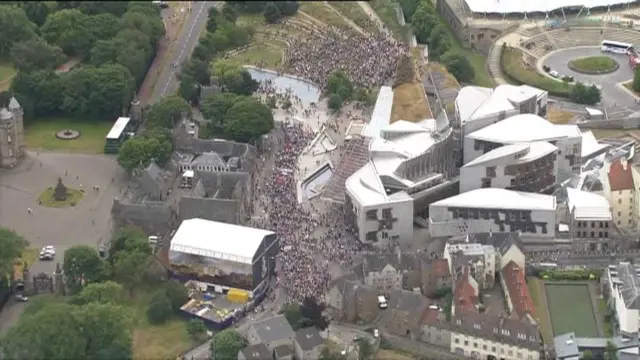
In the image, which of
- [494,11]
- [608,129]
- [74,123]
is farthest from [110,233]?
[494,11]

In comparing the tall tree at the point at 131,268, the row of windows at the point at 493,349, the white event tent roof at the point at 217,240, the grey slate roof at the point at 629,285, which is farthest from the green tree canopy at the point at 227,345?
the grey slate roof at the point at 629,285

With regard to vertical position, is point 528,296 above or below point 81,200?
below

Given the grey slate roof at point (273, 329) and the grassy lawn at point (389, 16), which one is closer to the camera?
the grey slate roof at point (273, 329)

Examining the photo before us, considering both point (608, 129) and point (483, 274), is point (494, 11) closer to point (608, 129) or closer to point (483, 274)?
point (608, 129)

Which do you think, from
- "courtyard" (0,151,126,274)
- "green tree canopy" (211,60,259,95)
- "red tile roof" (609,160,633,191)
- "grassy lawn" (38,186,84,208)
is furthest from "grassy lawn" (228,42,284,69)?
"red tile roof" (609,160,633,191)

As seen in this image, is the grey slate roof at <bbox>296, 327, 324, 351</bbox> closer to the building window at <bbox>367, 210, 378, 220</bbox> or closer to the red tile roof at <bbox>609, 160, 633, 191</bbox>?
the building window at <bbox>367, 210, 378, 220</bbox>

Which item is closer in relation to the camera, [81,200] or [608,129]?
[81,200]

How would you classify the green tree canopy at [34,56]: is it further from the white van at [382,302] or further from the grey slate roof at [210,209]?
the white van at [382,302]
